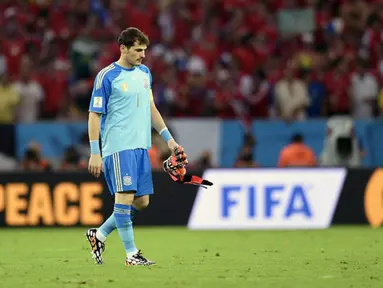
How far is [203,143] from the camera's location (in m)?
20.8

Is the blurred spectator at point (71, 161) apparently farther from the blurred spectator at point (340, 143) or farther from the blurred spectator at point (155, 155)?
the blurred spectator at point (340, 143)

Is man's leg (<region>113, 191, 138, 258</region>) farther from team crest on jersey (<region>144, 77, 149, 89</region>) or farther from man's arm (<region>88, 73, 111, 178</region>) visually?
team crest on jersey (<region>144, 77, 149, 89</region>)

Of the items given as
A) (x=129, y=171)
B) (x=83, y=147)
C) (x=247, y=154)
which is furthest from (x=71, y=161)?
(x=129, y=171)

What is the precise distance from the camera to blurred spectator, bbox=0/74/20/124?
67.9 feet

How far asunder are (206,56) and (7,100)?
4347mm

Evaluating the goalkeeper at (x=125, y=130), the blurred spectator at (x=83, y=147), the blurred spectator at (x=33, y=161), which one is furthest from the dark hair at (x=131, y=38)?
the blurred spectator at (x=83, y=147)

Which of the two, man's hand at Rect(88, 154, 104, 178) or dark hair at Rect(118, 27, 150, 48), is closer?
man's hand at Rect(88, 154, 104, 178)

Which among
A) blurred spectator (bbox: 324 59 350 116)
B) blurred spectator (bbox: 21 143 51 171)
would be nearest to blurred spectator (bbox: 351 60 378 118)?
blurred spectator (bbox: 324 59 350 116)

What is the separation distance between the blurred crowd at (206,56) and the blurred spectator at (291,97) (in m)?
0.02

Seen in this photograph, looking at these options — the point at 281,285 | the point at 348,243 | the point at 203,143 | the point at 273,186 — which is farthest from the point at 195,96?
the point at 281,285

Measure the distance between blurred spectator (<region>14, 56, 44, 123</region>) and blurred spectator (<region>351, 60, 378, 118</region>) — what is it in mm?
6370

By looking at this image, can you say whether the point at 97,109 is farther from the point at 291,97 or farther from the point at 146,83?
the point at 291,97

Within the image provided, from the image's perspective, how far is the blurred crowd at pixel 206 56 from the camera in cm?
2097

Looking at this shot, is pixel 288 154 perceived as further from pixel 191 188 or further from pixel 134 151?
pixel 134 151
